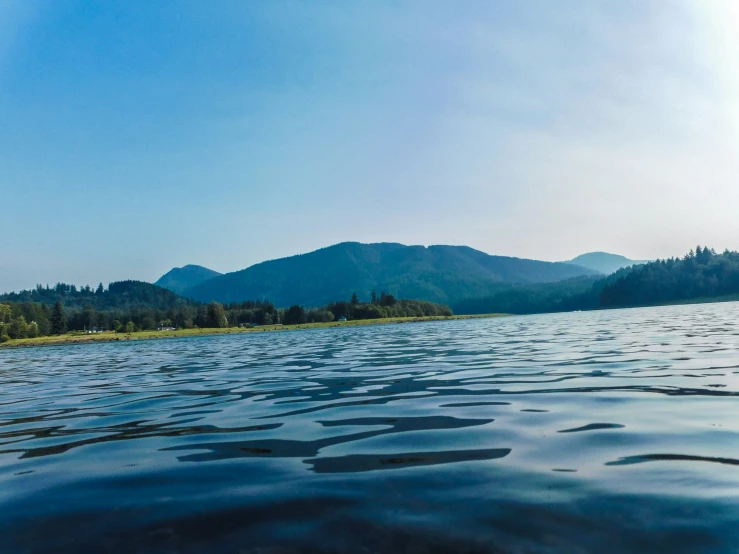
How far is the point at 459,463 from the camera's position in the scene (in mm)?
8164

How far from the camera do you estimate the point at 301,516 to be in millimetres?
6215

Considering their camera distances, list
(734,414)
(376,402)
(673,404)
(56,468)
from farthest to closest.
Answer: (376,402) → (673,404) → (734,414) → (56,468)

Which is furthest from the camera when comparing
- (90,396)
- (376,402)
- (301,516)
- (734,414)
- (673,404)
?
(90,396)

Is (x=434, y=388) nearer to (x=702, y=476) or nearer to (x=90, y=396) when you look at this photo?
(x=702, y=476)

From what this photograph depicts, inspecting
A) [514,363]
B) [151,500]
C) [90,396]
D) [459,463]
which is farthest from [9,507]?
[514,363]

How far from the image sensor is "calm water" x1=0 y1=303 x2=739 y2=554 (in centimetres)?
561

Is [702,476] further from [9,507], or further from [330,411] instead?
[9,507]

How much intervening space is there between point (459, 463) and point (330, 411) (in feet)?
19.2

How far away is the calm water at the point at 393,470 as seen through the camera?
5.61 metres

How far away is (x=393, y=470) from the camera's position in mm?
7914

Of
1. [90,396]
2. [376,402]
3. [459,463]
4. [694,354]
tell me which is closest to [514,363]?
[694,354]

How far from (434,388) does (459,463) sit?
870 cm

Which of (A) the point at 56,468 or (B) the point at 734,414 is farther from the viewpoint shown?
(B) the point at 734,414

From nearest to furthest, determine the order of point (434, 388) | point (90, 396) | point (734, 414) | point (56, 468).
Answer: point (56, 468) < point (734, 414) < point (434, 388) < point (90, 396)
